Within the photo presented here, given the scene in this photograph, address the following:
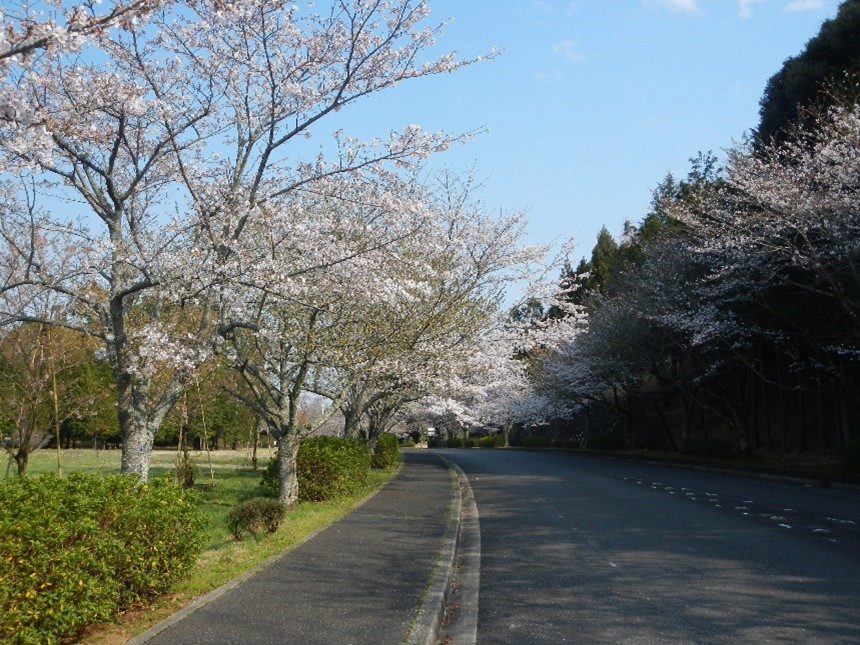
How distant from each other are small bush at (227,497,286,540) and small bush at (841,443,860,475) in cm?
1677

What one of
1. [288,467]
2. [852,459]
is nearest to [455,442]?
[852,459]

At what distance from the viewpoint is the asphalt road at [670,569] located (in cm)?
682

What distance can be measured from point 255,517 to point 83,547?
558 centimetres

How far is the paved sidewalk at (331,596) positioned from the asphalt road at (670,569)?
0.79 metres

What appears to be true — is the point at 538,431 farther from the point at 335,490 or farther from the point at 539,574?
the point at 539,574

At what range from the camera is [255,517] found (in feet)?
37.4

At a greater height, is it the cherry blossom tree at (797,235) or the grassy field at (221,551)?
the cherry blossom tree at (797,235)

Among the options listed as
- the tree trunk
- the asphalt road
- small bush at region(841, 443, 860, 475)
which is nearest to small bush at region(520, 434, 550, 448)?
small bush at region(841, 443, 860, 475)

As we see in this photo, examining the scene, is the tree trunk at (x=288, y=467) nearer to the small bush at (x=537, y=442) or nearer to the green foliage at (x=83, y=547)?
the green foliage at (x=83, y=547)

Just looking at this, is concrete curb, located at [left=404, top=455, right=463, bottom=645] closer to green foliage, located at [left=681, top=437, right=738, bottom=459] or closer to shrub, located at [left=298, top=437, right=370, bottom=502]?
shrub, located at [left=298, top=437, right=370, bottom=502]

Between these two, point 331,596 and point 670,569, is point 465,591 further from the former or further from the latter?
point 670,569

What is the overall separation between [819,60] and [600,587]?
24844 millimetres

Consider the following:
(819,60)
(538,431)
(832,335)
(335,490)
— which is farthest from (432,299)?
(538,431)

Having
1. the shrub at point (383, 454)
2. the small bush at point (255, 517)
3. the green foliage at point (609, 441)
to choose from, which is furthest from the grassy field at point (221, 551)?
the green foliage at point (609, 441)
